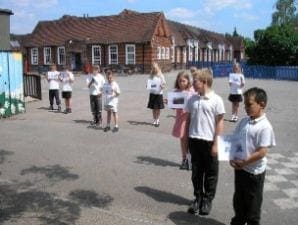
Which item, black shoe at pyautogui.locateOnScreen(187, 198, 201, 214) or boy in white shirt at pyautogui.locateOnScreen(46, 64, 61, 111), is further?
boy in white shirt at pyautogui.locateOnScreen(46, 64, 61, 111)

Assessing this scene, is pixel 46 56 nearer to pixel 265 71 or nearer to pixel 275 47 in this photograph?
pixel 265 71

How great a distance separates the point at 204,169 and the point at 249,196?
97 cm

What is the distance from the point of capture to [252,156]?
469 centimetres

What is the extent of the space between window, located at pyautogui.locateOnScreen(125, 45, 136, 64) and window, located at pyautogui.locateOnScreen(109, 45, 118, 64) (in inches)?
49.1

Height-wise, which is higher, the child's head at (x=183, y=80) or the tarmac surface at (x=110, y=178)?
the child's head at (x=183, y=80)

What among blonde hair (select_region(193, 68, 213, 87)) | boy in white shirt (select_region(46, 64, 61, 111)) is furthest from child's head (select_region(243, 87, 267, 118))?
boy in white shirt (select_region(46, 64, 61, 111))

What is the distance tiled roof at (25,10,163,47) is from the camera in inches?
1861

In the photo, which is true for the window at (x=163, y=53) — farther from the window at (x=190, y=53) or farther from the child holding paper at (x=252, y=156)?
the child holding paper at (x=252, y=156)

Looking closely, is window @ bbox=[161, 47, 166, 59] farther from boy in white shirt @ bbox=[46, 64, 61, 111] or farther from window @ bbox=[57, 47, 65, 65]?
boy in white shirt @ bbox=[46, 64, 61, 111]

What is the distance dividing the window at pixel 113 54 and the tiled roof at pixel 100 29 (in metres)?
0.75

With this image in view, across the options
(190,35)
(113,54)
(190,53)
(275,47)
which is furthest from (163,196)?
(190,35)

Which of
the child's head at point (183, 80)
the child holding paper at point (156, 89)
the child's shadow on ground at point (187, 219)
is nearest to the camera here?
the child's shadow on ground at point (187, 219)

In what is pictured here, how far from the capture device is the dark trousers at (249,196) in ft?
15.8

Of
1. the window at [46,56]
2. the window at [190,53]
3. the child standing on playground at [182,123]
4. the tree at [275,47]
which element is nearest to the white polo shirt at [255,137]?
the child standing on playground at [182,123]
